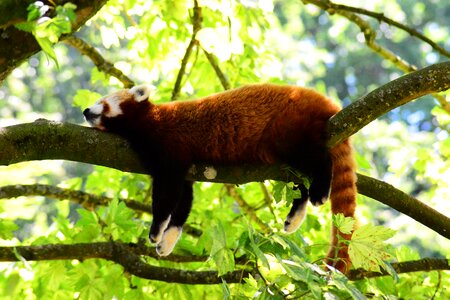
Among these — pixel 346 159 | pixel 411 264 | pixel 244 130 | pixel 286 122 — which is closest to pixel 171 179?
pixel 244 130

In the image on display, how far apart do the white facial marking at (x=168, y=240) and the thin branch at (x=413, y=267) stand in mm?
1042

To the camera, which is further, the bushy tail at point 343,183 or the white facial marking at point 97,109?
the white facial marking at point 97,109

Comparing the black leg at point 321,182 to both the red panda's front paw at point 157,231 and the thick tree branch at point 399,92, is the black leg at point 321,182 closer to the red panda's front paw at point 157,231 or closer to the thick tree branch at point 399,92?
the thick tree branch at point 399,92

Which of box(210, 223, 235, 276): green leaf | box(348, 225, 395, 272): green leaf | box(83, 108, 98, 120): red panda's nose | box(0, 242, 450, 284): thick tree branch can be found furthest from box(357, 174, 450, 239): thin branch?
box(83, 108, 98, 120): red panda's nose

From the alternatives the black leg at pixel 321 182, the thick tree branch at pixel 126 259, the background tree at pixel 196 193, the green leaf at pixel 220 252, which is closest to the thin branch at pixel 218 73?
the background tree at pixel 196 193

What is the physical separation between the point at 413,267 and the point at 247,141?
1.11 m

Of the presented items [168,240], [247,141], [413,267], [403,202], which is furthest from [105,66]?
[413,267]

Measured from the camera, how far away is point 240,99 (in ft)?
11.3

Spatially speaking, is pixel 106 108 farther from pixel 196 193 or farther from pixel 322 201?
pixel 322 201

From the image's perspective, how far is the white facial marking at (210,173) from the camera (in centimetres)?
294

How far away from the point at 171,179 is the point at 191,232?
1037 millimetres

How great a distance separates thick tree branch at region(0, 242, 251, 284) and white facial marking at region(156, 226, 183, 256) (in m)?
0.34

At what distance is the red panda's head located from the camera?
Answer: 12.2 ft

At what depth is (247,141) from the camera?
3330 mm
